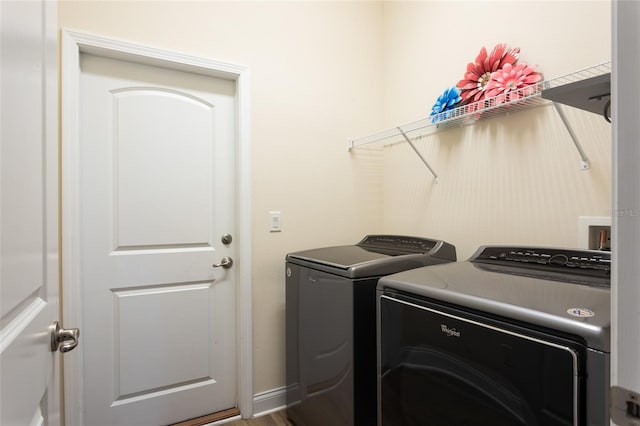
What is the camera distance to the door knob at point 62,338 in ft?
2.45

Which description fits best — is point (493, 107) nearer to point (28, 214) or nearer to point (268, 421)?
point (28, 214)

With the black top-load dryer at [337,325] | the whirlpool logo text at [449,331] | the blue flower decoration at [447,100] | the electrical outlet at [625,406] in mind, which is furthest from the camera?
the blue flower decoration at [447,100]

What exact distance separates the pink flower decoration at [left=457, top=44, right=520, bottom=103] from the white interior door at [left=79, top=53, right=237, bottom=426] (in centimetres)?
130

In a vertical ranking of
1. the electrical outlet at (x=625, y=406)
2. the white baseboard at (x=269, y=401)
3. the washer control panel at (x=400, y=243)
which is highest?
the washer control panel at (x=400, y=243)

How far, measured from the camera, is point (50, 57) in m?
0.76

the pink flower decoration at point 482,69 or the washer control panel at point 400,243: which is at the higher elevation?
the pink flower decoration at point 482,69

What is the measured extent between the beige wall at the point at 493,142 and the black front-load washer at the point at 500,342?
30 cm

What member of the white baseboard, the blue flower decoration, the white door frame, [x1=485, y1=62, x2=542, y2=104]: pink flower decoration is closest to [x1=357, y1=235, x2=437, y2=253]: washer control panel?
the blue flower decoration

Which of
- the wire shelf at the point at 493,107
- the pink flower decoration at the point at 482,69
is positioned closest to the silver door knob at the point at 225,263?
the wire shelf at the point at 493,107

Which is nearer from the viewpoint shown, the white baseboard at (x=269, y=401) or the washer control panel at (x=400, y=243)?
the washer control panel at (x=400, y=243)

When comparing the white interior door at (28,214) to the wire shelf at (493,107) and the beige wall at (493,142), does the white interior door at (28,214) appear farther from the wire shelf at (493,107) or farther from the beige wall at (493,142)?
the beige wall at (493,142)

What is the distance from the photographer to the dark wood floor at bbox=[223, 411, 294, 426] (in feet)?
6.23

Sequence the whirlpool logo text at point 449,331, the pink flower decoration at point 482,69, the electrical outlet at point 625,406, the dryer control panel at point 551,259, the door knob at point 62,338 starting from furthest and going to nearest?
the pink flower decoration at point 482,69 < the dryer control panel at point 551,259 < the whirlpool logo text at point 449,331 < the door knob at point 62,338 < the electrical outlet at point 625,406

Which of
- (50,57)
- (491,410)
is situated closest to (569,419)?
(491,410)
